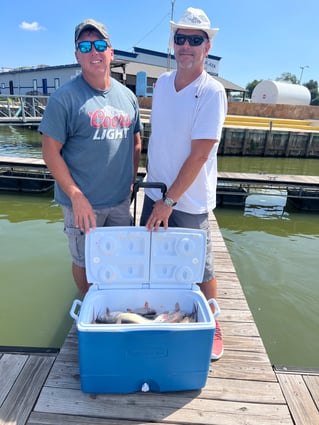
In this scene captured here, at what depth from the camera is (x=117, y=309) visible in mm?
1871

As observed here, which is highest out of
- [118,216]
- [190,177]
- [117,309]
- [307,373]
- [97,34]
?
[97,34]

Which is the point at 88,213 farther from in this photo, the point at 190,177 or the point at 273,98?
the point at 273,98

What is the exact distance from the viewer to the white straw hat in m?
1.67

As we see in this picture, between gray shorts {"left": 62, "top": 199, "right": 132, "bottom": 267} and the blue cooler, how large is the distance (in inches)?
10.1

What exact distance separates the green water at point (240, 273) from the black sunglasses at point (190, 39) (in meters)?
2.73

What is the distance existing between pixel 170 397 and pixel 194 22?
79.9 inches

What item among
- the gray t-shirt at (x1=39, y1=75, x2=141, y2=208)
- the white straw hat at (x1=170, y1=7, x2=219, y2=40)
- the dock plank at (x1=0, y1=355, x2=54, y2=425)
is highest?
the white straw hat at (x1=170, y1=7, x2=219, y2=40)

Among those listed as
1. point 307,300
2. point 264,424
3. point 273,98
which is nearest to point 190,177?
point 264,424

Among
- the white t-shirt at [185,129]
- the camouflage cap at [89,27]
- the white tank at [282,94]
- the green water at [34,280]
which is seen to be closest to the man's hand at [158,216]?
the white t-shirt at [185,129]

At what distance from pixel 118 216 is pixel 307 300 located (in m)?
2.90

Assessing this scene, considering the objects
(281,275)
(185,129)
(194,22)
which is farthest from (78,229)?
(281,275)

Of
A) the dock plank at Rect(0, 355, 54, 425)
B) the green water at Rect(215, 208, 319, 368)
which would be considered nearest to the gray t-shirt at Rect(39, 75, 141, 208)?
the dock plank at Rect(0, 355, 54, 425)

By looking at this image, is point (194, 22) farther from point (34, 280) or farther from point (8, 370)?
point (34, 280)

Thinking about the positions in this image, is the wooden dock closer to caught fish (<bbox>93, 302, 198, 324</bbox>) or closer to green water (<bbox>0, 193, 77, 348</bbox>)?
caught fish (<bbox>93, 302, 198, 324</bbox>)
